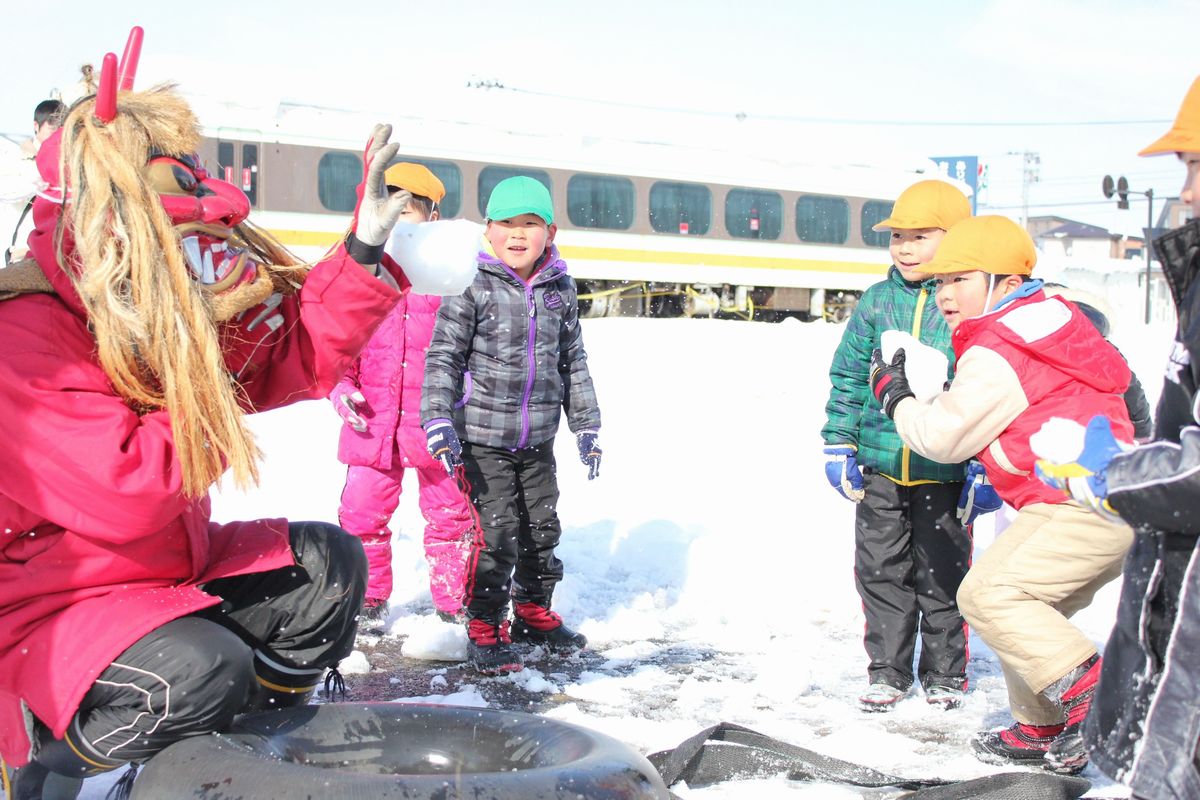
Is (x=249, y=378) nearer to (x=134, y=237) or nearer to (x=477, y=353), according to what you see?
(x=134, y=237)

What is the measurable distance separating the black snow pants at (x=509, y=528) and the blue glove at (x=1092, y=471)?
8.68ft

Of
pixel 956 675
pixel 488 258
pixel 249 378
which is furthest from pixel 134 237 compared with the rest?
pixel 956 675

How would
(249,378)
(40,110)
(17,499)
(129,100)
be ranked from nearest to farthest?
(17,499), (129,100), (249,378), (40,110)

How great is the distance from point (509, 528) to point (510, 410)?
456 millimetres

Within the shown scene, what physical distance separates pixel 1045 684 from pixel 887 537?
3.23ft

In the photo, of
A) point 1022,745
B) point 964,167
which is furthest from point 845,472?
point 964,167

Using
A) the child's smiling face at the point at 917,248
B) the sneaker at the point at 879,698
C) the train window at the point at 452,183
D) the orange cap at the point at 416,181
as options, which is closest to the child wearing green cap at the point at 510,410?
the orange cap at the point at 416,181

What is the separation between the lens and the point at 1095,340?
11.2ft

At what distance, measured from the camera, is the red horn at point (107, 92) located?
93.6 inches

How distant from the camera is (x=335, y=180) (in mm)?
18656

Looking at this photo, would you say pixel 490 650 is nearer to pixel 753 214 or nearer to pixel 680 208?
pixel 680 208

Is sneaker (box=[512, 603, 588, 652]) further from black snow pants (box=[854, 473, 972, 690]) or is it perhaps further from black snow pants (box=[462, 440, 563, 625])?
black snow pants (box=[854, 473, 972, 690])

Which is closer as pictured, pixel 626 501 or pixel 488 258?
pixel 488 258

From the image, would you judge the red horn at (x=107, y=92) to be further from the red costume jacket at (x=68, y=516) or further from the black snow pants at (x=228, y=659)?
the black snow pants at (x=228, y=659)
